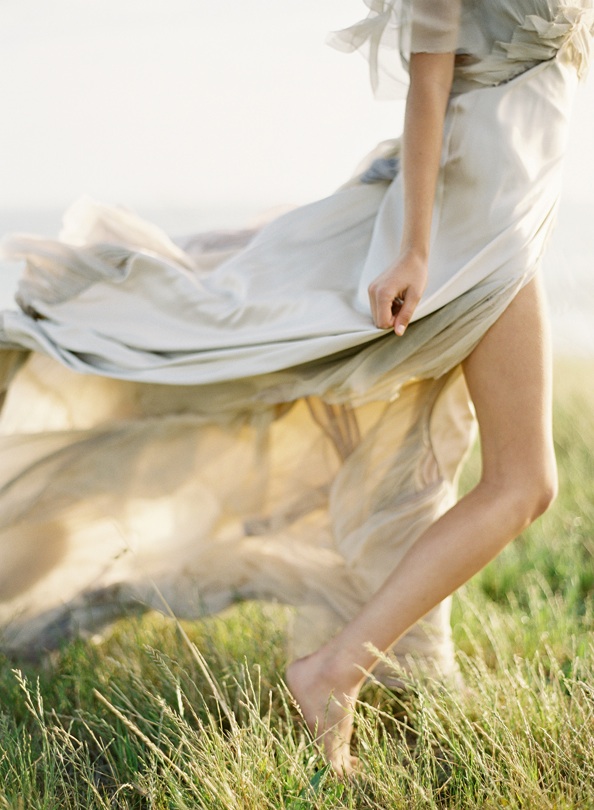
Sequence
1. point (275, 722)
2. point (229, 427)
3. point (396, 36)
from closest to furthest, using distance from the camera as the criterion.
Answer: point (396, 36)
point (275, 722)
point (229, 427)

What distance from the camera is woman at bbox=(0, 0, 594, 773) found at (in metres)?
1.59

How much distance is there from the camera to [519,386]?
1.58 m

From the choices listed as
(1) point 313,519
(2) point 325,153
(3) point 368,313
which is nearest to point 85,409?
(1) point 313,519

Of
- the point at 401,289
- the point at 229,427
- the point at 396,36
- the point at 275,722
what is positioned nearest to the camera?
the point at 401,289

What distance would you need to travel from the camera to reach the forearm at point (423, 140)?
1.56 m

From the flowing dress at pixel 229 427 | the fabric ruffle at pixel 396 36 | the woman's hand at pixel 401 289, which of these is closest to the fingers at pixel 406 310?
the woman's hand at pixel 401 289

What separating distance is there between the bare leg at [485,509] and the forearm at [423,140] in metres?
0.23

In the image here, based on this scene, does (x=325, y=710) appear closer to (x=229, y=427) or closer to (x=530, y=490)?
(x=530, y=490)

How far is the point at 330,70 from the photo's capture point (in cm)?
447

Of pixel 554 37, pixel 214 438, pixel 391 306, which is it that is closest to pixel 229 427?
pixel 214 438

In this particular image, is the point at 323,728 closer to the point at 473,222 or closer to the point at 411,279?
the point at 411,279

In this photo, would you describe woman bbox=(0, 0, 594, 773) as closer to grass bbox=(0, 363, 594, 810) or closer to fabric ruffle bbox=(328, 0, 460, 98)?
fabric ruffle bbox=(328, 0, 460, 98)

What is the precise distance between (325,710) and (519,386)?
2.41ft

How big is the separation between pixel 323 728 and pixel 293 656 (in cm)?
37
